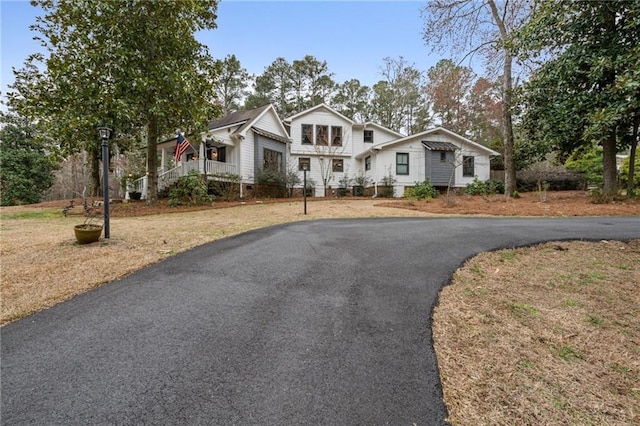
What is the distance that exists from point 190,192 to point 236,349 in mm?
13015

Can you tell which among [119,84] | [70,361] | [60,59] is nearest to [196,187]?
[119,84]

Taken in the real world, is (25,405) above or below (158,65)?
below

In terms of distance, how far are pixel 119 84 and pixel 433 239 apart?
12348 millimetres

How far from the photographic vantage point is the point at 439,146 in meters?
19.6

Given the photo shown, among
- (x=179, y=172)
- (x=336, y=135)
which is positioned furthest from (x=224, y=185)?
(x=336, y=135)

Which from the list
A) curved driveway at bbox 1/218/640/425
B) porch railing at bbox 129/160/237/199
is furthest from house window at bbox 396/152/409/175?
curved driveway at bbox 1/218/640/425

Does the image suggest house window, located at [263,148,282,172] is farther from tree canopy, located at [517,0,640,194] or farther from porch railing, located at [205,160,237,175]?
tree canopy, located at [517,0,640,194]

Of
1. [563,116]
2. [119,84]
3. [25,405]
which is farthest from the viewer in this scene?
[563,116]

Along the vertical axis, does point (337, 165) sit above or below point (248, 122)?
below

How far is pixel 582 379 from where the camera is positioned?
2.14m

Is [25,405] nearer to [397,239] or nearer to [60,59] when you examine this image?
[397,239]

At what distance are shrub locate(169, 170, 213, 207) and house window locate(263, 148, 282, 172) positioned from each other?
542 centimetres

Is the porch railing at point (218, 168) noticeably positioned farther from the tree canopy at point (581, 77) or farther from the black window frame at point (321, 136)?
the tree canopy at point (581, 77)

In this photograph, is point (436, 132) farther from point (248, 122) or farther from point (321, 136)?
point (248, 122)
